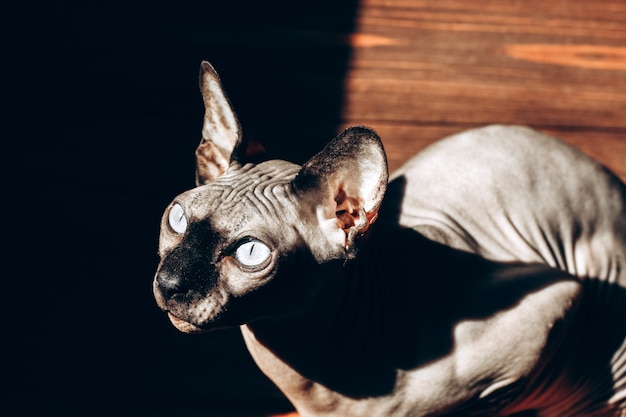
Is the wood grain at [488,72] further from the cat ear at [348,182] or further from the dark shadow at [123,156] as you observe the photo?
the cat ear at [348,182]

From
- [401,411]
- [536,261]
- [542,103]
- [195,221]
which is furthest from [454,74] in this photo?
[195,221]

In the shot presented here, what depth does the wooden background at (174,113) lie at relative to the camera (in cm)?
166

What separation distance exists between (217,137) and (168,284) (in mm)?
249

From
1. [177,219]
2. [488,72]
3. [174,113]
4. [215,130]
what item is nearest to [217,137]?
[215,130]

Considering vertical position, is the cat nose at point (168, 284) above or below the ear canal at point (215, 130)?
below

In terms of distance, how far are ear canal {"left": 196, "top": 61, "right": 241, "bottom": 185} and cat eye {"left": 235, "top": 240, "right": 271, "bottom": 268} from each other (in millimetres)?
165

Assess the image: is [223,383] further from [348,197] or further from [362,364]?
[348,197]

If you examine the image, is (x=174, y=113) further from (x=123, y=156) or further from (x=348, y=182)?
(x=348, y=182)

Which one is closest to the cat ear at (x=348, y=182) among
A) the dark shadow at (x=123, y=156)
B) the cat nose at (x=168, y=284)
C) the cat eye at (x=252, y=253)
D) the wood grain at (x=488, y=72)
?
the cat eye at (x=252, y=253)

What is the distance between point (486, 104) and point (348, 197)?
97 centimetres

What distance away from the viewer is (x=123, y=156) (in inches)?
71.0

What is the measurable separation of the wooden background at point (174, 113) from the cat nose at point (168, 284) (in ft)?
2.31

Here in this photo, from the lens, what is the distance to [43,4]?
1868mm

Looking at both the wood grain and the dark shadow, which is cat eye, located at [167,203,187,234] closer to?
the dark shadow
